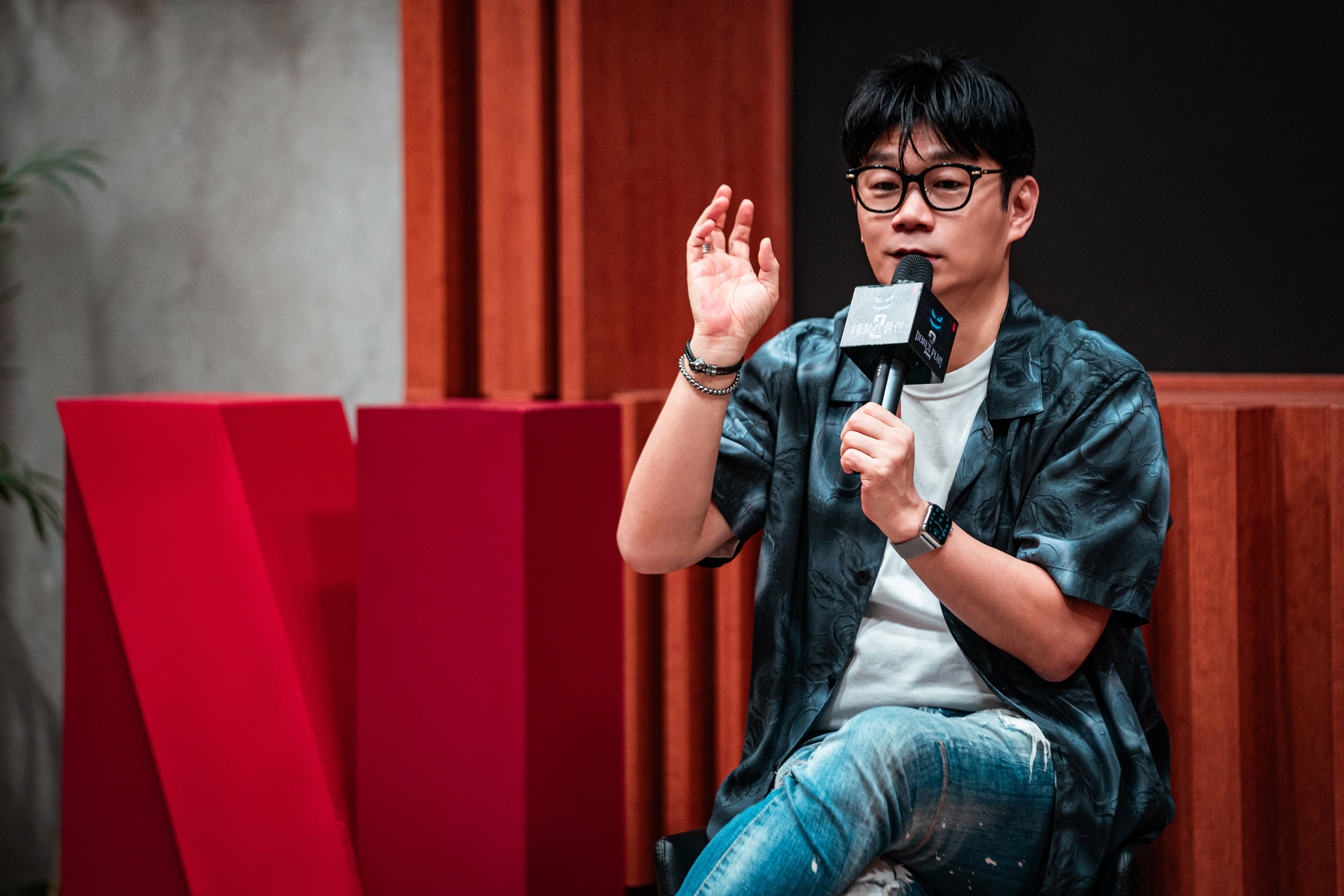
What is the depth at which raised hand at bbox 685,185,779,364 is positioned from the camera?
1.23m

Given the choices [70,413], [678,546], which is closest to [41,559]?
[70,413]

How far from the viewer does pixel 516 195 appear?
2.10 m

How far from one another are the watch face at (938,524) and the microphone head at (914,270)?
24 cm

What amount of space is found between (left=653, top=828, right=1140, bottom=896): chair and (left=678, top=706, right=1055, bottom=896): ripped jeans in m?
0.09

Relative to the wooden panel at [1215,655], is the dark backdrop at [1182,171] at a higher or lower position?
higher

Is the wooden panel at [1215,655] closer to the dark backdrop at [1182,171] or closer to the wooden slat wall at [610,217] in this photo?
the dark backdrop at [1182,171]

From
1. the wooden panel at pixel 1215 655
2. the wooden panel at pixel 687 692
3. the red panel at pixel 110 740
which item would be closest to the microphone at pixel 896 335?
the wooden panel at pixel 1215 655

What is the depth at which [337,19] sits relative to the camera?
9.09 ft

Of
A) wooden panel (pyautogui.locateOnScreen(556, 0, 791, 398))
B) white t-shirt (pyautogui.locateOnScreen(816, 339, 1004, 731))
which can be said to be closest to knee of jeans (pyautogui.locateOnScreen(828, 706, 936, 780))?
white t-shirt (pyautogui.locateOnScreen(816, 339, 1004, 731))

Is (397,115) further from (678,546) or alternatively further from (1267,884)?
(1267,884)

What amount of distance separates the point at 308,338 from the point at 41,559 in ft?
3.15

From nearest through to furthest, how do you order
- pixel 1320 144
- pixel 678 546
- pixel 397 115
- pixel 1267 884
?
pixel 678 546, pixel 1267 884, pixel 1320 144, pixel 397 115

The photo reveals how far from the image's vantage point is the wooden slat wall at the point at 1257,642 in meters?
1.43

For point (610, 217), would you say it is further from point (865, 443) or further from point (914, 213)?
point (865, 443)
